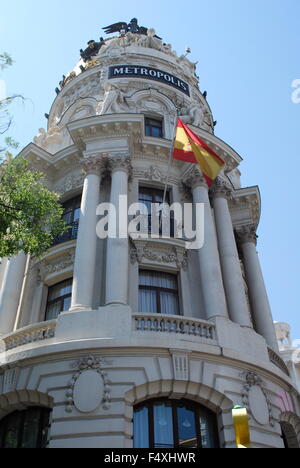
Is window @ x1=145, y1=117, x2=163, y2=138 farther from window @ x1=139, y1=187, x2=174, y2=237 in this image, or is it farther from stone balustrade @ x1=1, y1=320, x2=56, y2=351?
stone balustrade @ x1=1, y1=320, x2=56, y2=351

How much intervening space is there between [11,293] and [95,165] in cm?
693

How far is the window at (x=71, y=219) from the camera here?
67.7 feet

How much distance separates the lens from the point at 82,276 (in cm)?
1706

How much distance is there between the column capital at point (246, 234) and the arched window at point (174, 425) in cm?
1170

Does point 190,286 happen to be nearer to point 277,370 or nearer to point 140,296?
point 140,296

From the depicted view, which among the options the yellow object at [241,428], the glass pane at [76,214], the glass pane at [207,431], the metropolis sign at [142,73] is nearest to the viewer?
the yellow object at [241,428]

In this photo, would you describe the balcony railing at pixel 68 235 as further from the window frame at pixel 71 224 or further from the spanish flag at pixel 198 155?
the spanish flag at pixel 198 155

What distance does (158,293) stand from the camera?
61.8ft

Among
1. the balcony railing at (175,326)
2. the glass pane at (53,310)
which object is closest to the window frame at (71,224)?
the glass pane at (53,310)

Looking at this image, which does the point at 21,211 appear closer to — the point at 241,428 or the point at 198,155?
the point at 198,155

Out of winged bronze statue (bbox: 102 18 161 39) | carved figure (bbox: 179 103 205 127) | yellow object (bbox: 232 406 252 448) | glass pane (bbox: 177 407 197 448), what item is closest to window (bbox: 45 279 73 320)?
glass pane (bbox: 177 407 197 448)

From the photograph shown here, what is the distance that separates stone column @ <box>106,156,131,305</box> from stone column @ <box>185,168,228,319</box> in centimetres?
335

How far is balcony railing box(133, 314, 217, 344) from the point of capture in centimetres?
1568
